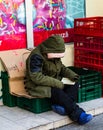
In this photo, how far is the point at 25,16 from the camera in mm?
4320

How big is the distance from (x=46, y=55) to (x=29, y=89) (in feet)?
1.42

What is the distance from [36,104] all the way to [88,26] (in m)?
1.34

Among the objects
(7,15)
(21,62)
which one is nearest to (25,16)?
(7,15)

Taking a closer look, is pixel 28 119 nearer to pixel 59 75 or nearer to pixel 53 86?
pixel 53 86

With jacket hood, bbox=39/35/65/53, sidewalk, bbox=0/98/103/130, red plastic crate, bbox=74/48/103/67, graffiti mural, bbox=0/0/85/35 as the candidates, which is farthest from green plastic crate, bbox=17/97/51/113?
red plastic crate, bbox=74/48/103/67

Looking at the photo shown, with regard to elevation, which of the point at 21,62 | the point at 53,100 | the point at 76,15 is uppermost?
the point at 76,15

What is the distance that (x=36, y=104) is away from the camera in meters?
3.81

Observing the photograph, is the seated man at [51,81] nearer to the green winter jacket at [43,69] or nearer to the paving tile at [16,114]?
the green winter jacket at [43,69]

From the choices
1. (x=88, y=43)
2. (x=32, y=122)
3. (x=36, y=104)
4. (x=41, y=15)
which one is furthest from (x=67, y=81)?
(x=41, y=15)

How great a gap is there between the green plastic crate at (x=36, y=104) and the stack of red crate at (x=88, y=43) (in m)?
0.98

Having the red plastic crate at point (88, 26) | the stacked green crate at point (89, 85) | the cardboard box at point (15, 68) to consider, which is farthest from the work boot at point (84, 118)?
the red plastic crate at point (88, 26)

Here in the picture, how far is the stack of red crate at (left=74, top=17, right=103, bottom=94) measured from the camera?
443cm

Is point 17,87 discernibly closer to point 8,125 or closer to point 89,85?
point 8,125

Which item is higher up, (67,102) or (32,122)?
(67,102)
